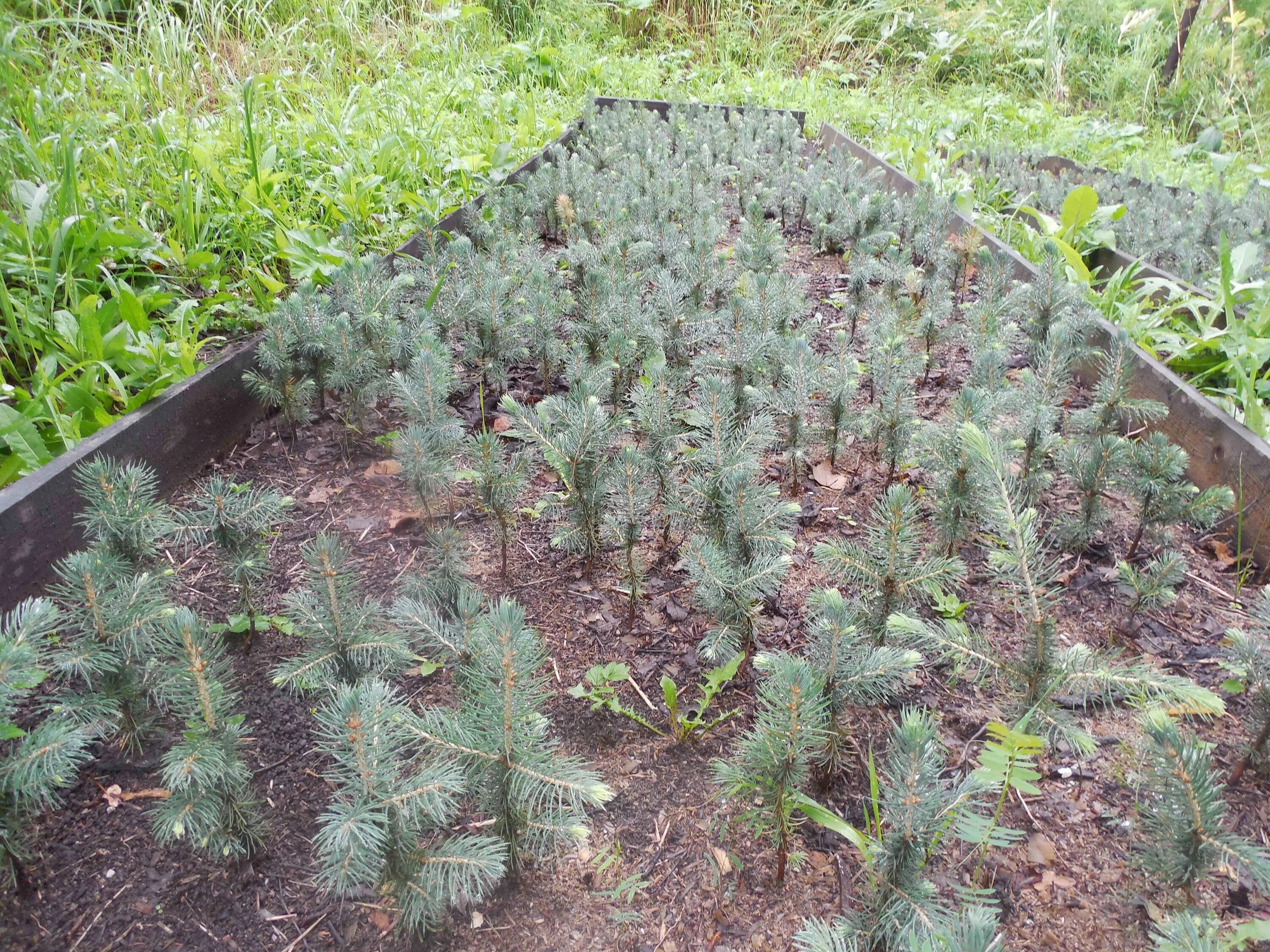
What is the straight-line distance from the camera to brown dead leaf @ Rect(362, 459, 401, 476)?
8.07 feet

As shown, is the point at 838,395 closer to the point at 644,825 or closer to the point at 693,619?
the point at 693,619

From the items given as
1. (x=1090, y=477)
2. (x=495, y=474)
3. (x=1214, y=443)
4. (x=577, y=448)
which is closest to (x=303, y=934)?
(x=495, y=474)

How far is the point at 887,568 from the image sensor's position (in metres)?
1.55

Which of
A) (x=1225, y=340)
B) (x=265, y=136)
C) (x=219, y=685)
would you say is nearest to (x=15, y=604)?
(x=219, y=685)

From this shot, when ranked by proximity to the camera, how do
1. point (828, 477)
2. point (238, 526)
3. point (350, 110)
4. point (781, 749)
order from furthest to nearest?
point (350, 110)
point (828, 477)
point (238, 526)
point (781, 749)

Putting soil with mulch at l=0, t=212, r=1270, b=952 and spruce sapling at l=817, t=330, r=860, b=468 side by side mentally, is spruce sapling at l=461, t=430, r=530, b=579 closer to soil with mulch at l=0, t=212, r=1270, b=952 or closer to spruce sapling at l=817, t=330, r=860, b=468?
soil with mulch at l=0, t=212, r=1270, b=952

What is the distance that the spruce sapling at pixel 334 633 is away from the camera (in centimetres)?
135

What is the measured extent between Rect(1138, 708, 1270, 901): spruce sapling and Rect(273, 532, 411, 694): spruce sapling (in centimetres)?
122

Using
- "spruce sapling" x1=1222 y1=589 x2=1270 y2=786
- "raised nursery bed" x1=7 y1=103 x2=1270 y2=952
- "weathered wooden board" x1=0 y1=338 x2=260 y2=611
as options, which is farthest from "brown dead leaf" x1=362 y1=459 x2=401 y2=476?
"spruce sapling" x1=1222 y1=589 x2=1270 y2=786

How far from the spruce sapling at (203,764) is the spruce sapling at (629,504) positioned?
867mm

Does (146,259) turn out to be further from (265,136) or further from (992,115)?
(992,115)

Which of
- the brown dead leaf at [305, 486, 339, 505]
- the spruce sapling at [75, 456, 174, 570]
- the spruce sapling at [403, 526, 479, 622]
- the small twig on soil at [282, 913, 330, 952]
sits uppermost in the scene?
the spruce sapling at [75, 456, 174, 570]

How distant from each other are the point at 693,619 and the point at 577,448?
530 mm

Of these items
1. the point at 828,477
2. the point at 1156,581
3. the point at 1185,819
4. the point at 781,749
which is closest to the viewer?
the point at 1185,819
